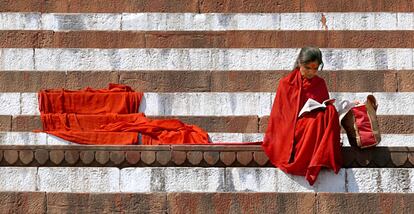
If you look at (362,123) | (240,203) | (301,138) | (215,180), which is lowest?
(240,203)

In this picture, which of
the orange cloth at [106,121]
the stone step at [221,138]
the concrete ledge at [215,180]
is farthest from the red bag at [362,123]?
the orange cloth at [106,121]

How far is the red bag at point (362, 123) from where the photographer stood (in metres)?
13.9

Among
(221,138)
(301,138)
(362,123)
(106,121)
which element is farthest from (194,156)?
(106,121)

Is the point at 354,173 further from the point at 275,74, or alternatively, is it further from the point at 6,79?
the point at 6,79

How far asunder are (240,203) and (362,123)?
136 cm

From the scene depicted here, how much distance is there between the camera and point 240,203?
1377cm

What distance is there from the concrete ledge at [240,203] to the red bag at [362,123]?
510 mm

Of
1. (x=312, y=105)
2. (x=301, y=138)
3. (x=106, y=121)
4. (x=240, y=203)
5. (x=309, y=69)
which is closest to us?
(x=240, y=203)

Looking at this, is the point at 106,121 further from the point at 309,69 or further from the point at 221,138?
the point at 309,69

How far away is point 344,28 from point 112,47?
277 centimetres

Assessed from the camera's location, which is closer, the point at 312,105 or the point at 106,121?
the point at 312,105

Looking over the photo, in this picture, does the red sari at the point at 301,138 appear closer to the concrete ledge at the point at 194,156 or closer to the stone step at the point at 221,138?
the concrete ledge at the point at 194,156

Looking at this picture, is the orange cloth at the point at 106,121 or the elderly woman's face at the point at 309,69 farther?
the orange cloth at the point at 106,121

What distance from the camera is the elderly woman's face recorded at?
14156mm
